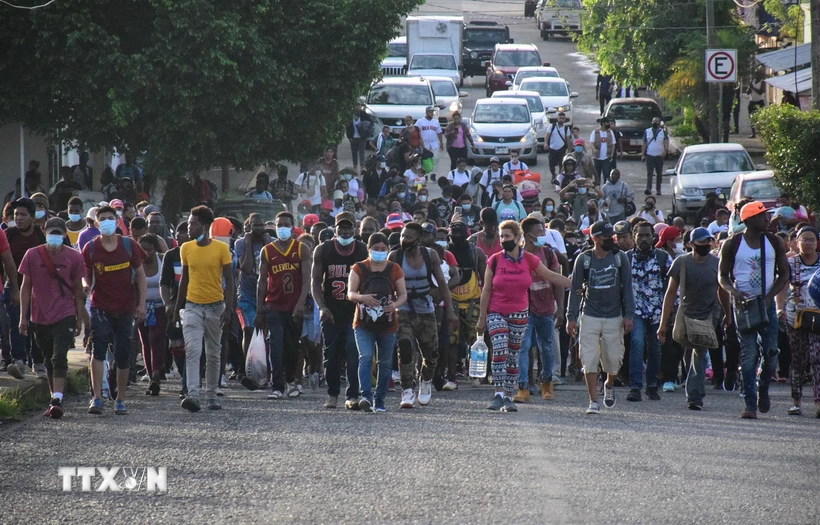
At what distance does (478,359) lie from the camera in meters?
14.0

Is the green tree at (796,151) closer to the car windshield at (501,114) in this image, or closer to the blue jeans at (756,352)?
the blue jeans at (756,352)

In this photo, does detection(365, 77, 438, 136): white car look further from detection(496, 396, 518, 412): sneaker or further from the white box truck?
detection(496, 396, 518, 412): sneaker

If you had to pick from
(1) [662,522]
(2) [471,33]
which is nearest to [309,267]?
(1) [662,522]

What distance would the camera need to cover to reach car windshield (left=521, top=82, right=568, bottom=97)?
41.2 m

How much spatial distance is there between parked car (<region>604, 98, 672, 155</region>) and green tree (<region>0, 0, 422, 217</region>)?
1437 centimetres

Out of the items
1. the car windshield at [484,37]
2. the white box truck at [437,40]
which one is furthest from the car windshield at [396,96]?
the car windshield at [484,37]

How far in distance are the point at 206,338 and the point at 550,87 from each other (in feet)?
100

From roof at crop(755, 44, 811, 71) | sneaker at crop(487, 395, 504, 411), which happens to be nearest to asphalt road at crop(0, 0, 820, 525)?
sneaker at crop(487, 395, 504, 411)

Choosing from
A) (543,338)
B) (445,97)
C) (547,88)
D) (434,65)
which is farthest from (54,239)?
(434,65)

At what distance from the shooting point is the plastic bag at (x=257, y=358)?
13156 mm

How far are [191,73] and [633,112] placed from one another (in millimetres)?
18880

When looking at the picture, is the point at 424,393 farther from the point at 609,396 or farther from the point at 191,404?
the point at 191,404

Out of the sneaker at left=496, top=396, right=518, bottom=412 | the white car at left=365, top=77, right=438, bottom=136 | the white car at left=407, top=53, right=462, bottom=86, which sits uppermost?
the white car at left=407, top=53, right=462, bottom=86

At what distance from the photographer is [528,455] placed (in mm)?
9734
